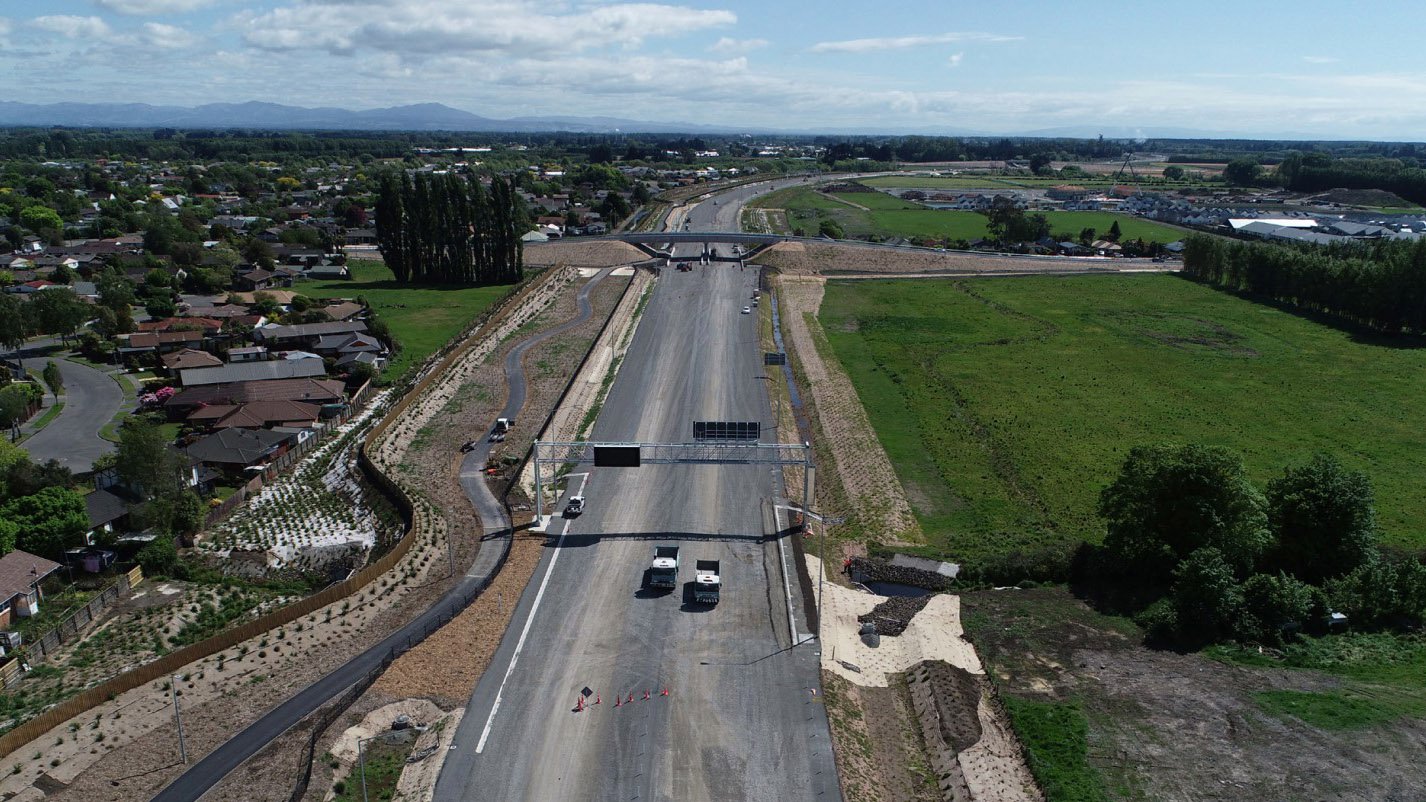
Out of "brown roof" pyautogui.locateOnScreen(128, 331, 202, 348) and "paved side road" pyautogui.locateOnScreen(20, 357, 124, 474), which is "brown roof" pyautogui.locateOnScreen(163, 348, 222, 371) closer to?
"brown roof" pyautogui.locateOnScreen(128, 331, 202, 348)

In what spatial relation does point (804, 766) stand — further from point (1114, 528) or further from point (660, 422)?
point (660, 422)

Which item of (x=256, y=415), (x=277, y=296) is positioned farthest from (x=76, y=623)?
(x=277, y=296)

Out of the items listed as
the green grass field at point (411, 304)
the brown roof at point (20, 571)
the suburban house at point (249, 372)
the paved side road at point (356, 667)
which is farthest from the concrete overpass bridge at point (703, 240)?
the brown roof at point (20, 571)

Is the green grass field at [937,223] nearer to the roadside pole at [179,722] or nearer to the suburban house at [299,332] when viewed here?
the suburban house at [299,332]

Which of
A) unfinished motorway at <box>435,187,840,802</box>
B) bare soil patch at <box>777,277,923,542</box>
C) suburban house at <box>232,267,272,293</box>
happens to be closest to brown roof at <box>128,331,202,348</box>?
suburban house at <box>232,267,272,293</box>

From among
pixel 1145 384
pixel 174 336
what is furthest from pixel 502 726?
pixel 174 336

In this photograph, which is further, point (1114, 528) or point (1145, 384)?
point (1145, 384)
